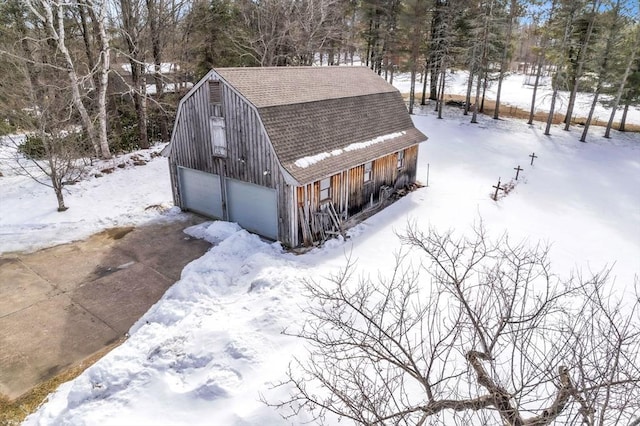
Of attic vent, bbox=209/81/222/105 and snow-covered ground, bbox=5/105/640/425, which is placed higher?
attic vent, bbox=209/81/222/105

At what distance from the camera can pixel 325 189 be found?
1472cm

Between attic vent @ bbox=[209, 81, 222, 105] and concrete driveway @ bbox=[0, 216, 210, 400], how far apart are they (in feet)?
16.4

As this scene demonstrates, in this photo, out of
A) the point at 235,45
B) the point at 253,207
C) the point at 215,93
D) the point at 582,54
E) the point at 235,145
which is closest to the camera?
the point at 215,93

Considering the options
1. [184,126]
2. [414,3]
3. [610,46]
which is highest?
[414,3]

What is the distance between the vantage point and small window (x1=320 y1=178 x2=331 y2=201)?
14534mm

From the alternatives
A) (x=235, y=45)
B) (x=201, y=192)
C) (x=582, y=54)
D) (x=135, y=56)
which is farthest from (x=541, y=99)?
(x=201, y=192)

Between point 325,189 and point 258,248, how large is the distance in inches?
129

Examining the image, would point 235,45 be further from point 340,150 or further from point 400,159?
point 340,150

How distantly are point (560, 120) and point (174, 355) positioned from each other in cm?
3867

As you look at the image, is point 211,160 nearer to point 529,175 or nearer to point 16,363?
point 16,363

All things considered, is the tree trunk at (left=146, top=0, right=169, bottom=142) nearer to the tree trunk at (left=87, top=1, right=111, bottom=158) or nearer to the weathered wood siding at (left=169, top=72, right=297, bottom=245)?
the tree trunk at (left=87, top=1, right=111, bottom=158)

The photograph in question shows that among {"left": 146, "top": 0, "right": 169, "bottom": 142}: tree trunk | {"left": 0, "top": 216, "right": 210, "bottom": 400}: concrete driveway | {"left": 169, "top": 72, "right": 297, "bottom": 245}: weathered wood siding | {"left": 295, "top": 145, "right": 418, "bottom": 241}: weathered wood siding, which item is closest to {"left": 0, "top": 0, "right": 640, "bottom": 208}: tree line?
{"left": 146, "top": 0, "right": 169, "bottom": 142}: tree trunk

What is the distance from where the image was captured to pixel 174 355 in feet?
27.7

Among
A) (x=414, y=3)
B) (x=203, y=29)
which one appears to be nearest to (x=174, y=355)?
(x=203, y=29)
